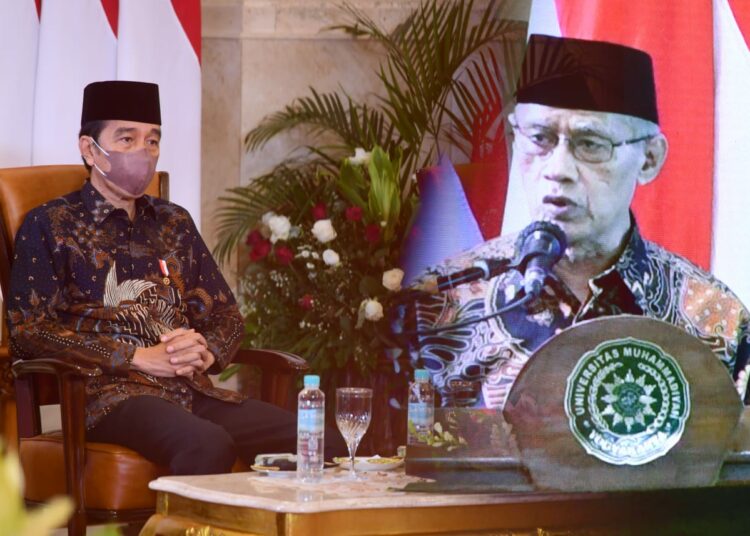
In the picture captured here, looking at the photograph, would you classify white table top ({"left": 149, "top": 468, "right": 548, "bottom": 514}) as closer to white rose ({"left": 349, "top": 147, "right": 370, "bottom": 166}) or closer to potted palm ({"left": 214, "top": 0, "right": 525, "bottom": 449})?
potted palm ({"left": 214, "top": 0, "right": 525, "bottom": 449})

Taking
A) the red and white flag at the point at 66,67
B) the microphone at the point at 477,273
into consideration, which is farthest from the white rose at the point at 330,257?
the microphone at the point at 477,273

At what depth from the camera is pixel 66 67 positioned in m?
3.66

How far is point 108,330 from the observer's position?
2715 mm

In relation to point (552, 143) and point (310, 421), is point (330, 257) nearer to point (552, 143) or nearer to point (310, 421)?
point (310, 421)

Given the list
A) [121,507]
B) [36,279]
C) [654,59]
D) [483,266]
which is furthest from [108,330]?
[654,59]

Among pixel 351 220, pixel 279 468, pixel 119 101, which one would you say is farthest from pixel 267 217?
pixel 279 468

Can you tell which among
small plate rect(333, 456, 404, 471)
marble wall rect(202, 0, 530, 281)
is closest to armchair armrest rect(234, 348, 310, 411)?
small plate rect(333, 456, 404, 471)

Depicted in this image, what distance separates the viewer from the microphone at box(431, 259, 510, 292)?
83.1 inches

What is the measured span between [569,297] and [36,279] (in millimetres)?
1325

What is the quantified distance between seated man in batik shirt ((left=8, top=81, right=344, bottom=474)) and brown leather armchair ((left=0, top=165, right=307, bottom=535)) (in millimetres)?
66

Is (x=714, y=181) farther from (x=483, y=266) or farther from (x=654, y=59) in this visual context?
(x=483, y=266)

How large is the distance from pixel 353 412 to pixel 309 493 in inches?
11.9

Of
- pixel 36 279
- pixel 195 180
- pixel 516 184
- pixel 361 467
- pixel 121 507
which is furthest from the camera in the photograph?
pixel 195 180

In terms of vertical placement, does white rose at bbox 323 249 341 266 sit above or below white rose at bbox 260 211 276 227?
below
